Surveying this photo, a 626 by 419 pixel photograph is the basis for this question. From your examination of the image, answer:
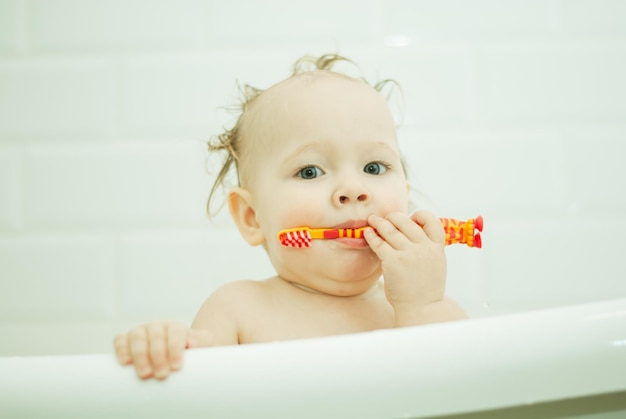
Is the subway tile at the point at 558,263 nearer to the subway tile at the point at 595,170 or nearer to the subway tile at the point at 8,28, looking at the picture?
the subway tile at the point at 595,170

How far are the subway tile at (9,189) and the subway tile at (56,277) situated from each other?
0.04 metres

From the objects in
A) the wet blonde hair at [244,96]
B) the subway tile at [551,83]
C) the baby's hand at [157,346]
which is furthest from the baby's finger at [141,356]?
the subway tile at [551,83]

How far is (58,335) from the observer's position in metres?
1.14

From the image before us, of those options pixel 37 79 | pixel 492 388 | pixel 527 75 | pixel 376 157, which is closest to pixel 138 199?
pixel 37 79

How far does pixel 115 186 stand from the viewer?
1214 millimetres

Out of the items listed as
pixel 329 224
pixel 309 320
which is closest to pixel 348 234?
pixel 329 224

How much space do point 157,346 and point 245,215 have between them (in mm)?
479

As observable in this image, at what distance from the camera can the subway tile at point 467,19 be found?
49.6 inches

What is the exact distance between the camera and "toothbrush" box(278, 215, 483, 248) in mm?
759

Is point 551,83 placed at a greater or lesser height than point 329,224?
greater

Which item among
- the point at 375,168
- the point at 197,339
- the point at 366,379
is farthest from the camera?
the point at 375,168

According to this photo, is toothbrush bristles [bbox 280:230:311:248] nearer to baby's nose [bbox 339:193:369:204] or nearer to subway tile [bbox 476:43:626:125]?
baby's nose [bbox 339:193:369:204]

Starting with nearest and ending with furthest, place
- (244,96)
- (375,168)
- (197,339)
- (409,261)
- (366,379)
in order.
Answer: (366,379), (197,339), (409,261), (375,168), (244,96)

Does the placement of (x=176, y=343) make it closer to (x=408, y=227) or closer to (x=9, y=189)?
(x=408, y=227)
